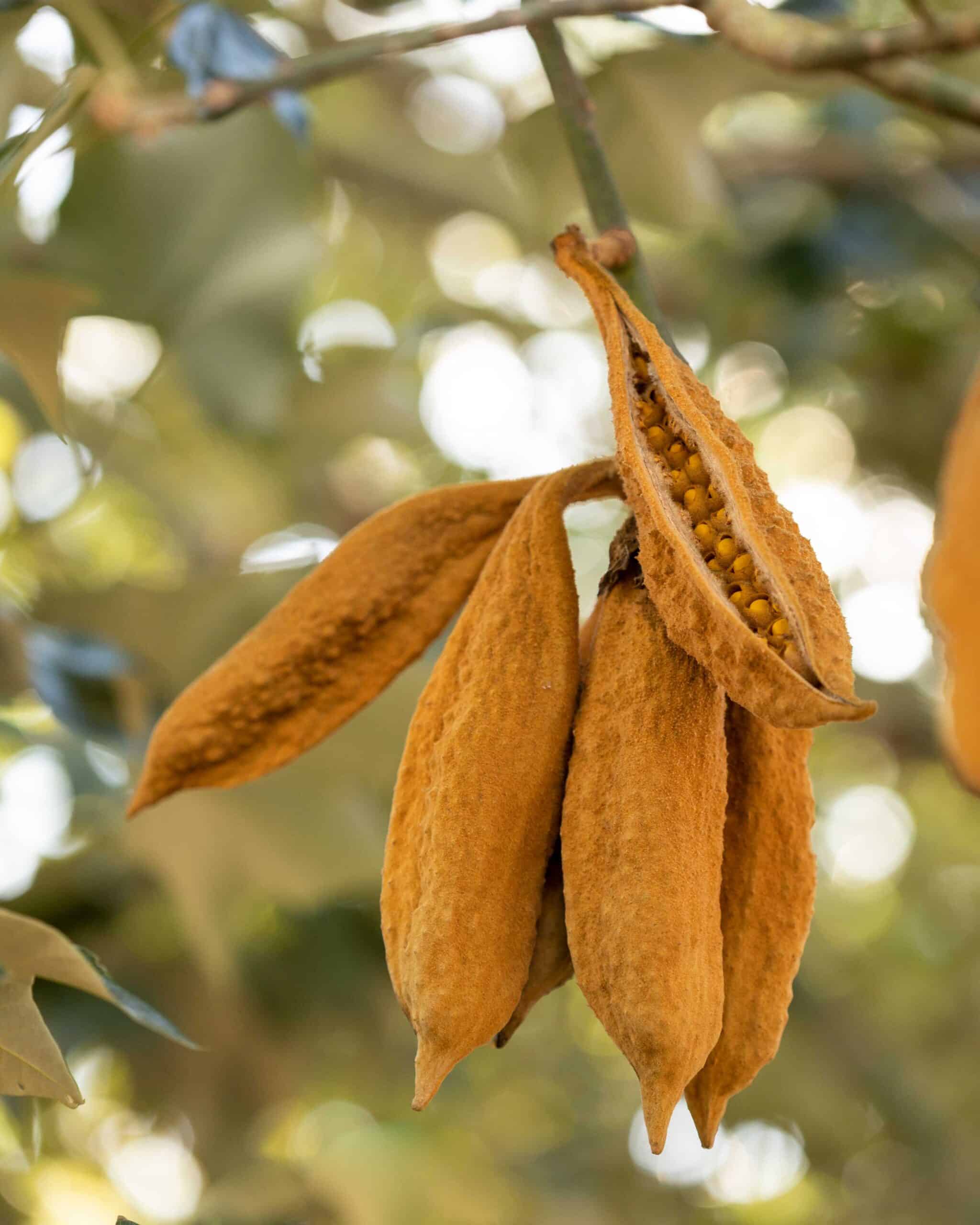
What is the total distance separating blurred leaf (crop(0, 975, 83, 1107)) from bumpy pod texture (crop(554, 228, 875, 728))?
0.46 metres

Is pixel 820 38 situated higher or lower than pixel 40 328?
higher

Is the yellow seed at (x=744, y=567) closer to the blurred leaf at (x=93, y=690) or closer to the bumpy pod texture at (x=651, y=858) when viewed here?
the bumpy pod texture at (x=651, y=858)

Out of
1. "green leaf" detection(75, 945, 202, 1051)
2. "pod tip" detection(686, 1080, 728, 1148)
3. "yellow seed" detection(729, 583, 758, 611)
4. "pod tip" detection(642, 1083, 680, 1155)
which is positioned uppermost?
"yellow seed" detection(729, 583, 758, 611)

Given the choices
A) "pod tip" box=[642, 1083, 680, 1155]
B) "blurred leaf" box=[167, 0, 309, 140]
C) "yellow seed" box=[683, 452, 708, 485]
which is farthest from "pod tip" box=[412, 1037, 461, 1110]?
"blurred leaf" box=[167, 0, 309, 140]

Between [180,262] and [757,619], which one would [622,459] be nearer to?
[757,619]

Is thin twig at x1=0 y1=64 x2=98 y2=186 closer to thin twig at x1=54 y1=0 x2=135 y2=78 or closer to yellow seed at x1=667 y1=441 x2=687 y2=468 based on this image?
thin twig at x1=54 y1=0 x2=135 y2=78

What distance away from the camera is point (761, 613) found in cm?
63

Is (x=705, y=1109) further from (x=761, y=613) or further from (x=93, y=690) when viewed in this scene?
(x=93, y=690)

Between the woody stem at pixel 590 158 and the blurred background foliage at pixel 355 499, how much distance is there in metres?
0.28

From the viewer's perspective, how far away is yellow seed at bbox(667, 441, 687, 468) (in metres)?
0.70

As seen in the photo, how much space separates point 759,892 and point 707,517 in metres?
0.23

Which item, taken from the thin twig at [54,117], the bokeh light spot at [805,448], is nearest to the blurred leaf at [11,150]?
the thin twig at [54,117]

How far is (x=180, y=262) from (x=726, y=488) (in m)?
1.38

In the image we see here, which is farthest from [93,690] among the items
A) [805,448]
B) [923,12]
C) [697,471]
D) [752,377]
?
[805,448]
